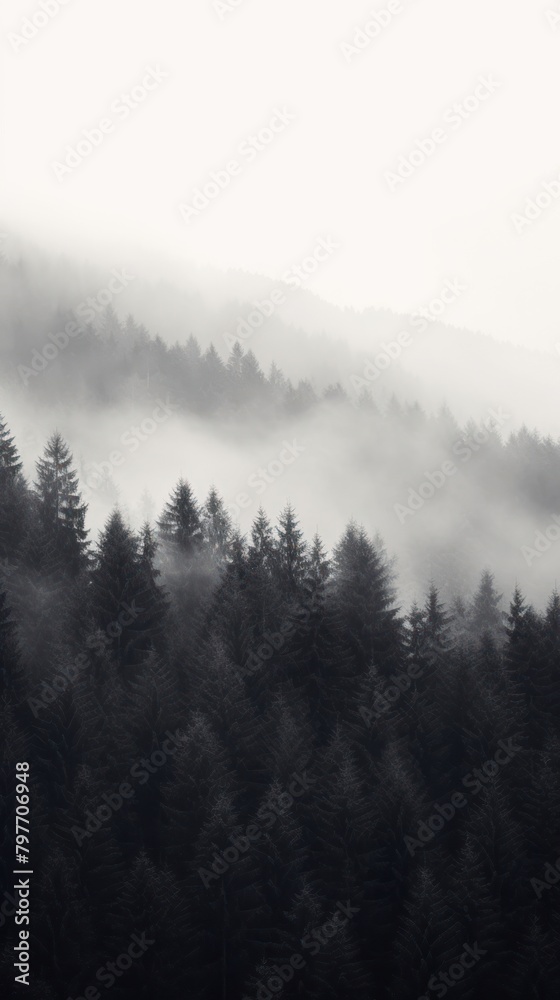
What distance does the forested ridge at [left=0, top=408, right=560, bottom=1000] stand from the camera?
3438cm

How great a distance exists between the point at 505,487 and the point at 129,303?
9764 centimetres

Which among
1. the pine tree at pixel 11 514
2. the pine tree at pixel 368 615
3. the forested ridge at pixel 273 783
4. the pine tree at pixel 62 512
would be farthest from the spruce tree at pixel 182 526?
the pine tree at pixel 368 615

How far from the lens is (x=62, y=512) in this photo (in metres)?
62.2

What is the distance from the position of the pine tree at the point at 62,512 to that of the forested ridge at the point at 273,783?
2.83 feet

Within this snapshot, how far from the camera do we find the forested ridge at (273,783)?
3438 cm

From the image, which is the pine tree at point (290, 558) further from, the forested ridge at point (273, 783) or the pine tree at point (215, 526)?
the pine tree at point (215, 526)

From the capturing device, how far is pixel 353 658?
49656 mm

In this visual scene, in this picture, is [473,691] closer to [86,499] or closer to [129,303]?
[86,499]

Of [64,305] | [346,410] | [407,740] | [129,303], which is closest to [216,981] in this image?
[407,740]

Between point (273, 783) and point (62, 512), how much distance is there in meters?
30.5

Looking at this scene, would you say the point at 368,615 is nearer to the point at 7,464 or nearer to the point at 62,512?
the point at 62,512

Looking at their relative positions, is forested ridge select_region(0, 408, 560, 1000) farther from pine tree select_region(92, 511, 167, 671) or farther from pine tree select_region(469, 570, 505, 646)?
pine tree select_region(469, 570, 505, 646)

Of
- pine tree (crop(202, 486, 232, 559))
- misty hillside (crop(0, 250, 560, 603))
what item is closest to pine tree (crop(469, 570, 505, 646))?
pine tree (crop(202, 486, 232, 559))

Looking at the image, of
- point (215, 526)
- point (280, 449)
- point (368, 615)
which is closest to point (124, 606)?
point (368, 615)
